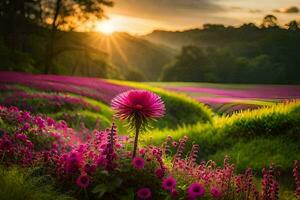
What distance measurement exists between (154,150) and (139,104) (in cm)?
79

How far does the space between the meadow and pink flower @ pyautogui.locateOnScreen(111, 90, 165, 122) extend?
0.27 meters

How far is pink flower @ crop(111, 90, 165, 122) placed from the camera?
6.88m

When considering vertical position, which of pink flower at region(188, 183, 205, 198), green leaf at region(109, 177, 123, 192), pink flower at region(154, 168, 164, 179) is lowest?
green leaf at region(109, 177, 123, 192)

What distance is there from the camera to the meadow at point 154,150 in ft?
22.9

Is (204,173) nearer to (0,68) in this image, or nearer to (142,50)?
(0,68)

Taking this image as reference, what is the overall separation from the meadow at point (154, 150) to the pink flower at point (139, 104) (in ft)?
0.90

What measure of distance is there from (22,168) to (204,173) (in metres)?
2.41

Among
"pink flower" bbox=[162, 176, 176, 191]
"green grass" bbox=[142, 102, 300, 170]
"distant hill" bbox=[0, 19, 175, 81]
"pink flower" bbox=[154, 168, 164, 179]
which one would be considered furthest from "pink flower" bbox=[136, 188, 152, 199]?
"distant hill" bbox=[0, 19, 175, 81]

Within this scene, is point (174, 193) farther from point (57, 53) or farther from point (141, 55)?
point (141, 55)

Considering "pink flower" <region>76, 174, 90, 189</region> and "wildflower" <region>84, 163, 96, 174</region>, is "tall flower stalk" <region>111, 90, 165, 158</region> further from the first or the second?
"pink flower" <region>76, 174, 90, 189</region>

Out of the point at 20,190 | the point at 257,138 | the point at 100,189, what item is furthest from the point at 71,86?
the point at 20,190

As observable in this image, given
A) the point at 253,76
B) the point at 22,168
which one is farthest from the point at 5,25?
the point at 22,168

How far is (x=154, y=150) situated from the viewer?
24.2 feet

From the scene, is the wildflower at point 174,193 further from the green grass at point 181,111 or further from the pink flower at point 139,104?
the green grass at point 181,111
